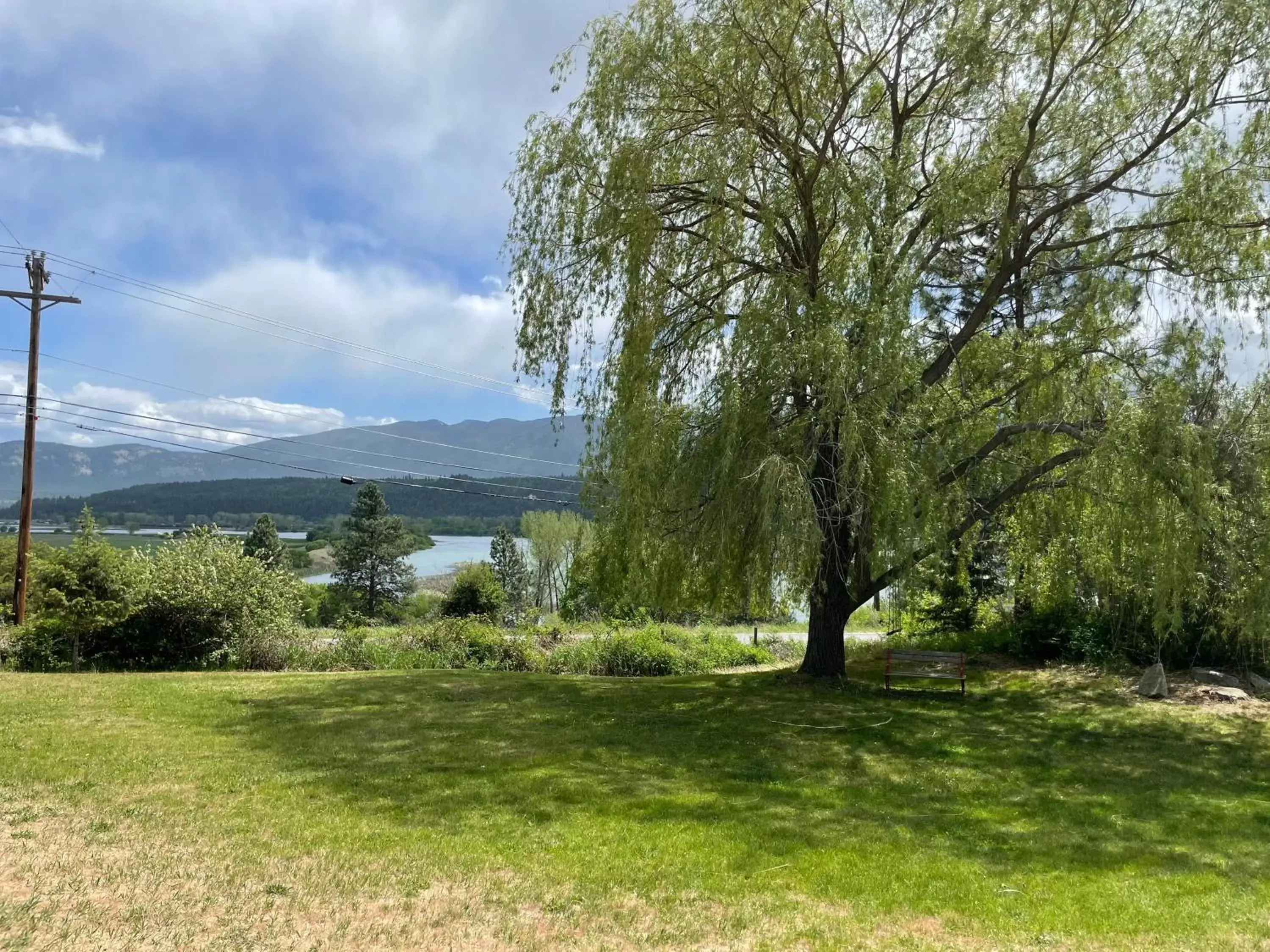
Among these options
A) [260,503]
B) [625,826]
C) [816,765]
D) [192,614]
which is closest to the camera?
[625,826]

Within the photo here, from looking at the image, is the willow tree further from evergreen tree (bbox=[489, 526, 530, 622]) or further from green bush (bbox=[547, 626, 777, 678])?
evergreen tree (bbox=[489, 526, 530, 622])

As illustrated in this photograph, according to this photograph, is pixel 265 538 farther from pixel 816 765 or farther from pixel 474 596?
pixel 816 765

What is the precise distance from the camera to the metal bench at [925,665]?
12.2 meters

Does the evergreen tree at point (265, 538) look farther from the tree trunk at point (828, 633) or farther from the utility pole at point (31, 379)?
the tree trunk at point (828, 633)

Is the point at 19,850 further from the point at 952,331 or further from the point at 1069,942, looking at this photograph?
the point at 952,331

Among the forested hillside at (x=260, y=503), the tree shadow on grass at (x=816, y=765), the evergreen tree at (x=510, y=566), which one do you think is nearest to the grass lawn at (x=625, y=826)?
the tree shadow on grass at (x=816, y=765)

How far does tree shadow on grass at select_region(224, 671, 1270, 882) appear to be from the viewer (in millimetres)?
6160

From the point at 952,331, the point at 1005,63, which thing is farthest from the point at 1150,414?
the point at 1005,63

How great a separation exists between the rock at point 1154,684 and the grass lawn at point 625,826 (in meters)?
0.78

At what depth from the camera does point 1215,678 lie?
40.8 ft

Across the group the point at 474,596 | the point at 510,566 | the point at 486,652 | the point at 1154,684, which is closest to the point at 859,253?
the point at 1154,684

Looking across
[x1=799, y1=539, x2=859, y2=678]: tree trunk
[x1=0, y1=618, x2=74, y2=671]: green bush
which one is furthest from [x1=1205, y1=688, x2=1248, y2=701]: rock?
[x1=0, y1=618, x2=74, y2=671]: green bush

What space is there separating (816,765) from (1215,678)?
8016mm

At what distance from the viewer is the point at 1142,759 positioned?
8.79 m
